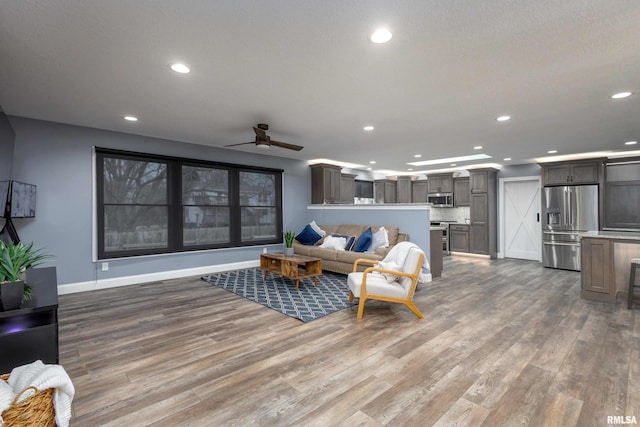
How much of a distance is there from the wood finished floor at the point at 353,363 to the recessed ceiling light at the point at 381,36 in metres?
2.59

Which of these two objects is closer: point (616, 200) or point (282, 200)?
point (616, 200)

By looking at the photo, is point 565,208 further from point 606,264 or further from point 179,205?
point 179,205

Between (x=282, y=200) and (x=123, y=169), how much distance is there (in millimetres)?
3314

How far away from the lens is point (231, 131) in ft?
16.5

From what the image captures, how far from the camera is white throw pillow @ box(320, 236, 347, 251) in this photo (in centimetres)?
616

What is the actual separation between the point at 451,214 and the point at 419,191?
48.4 inches

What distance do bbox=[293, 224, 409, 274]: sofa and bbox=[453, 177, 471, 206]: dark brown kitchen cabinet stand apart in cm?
411

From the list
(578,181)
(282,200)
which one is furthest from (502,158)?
(282,200)

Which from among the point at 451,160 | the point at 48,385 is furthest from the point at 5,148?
the point at 451,160

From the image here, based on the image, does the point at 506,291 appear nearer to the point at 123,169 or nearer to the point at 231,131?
the point at 231,131

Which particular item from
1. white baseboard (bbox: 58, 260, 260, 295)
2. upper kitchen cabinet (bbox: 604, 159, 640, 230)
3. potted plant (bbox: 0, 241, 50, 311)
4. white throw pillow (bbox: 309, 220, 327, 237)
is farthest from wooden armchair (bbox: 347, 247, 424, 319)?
upper kitchen cabinet (bbox: 604, 159, 640, 230)

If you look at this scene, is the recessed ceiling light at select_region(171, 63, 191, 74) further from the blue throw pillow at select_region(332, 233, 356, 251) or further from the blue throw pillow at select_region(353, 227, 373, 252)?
the blue throw pillow at select_region(332, 233, 356, 251)

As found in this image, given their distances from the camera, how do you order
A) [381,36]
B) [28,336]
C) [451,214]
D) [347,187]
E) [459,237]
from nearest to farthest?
1. [28,336]
2. [381,36]
3. [347,187]
4. [459,237]
5. [451,214]

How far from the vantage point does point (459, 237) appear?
871 cm
